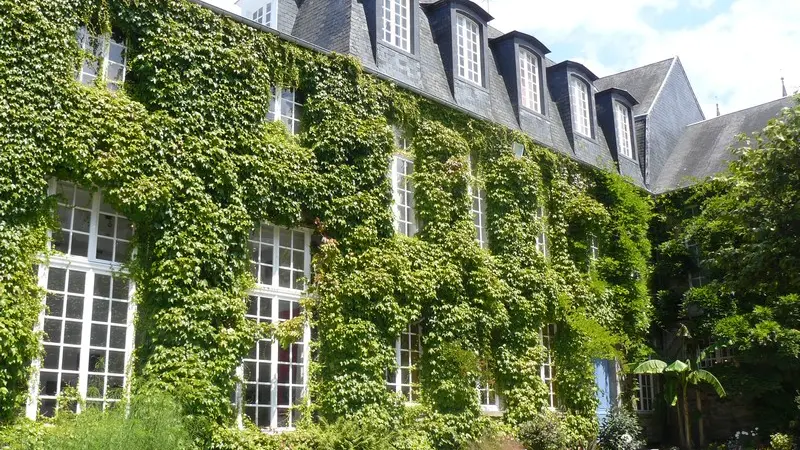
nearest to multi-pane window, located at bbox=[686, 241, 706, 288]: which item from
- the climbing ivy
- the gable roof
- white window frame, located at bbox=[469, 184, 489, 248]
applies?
the climbing ivy

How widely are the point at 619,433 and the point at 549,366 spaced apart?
225 cm

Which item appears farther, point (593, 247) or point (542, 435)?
point (593, 247)

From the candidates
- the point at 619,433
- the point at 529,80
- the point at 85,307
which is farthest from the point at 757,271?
the point at 85,307

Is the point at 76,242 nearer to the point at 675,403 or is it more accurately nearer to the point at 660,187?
the point at 675,403

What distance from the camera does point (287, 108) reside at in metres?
14.8

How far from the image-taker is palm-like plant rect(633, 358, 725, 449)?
19859 mm

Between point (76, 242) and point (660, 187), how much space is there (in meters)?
18.0

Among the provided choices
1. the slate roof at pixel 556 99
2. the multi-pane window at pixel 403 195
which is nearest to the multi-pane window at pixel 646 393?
the slate roof at pixel 556 99

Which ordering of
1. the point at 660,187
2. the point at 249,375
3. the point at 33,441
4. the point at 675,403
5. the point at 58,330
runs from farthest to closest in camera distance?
1. the point at 660,187
2. the point at 675,403
3. the point at 249,375
4. the point at 58,330
5. the point at 33,441

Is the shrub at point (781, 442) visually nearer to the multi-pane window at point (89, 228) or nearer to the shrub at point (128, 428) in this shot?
the shrub at point (128, 428)

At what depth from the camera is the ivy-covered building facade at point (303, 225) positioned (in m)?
11.3

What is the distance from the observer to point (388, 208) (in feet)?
49.4

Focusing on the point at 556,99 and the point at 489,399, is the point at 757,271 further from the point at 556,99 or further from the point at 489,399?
the point at 556,99

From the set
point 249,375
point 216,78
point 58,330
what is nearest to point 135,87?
point 216,78
